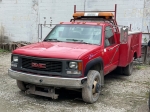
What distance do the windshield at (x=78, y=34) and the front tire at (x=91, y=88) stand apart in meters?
0.92

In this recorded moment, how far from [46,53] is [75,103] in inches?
53.6

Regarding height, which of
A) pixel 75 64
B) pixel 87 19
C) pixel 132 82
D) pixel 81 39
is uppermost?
Answer: pixel 87 19

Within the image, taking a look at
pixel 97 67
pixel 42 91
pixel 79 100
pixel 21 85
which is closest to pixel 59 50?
pixel 42 91

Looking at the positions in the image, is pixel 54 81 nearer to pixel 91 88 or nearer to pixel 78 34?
pixel 91 88

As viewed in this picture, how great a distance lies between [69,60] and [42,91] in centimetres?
115

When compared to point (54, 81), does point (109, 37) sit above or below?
above

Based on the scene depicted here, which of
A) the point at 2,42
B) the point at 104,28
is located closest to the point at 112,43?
the point at 104,28

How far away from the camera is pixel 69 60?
480cm

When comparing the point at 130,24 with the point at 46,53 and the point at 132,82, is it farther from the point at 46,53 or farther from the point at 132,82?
the point at 46,53

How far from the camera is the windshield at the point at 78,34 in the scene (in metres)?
5.93

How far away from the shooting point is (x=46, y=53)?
4980 mm

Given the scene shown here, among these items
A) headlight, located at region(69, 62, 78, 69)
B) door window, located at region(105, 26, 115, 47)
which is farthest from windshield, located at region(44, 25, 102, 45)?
headlight, located at region(69, 62, 78, 69)

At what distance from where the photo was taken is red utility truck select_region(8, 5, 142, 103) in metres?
4.85

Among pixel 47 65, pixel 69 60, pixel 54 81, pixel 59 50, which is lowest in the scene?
pixel 54 81
